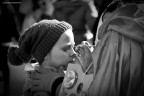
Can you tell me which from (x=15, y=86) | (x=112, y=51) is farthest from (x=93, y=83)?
(x=15, y=86)

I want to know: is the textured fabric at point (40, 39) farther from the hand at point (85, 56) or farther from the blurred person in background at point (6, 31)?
the blurred person in background at point (6, 31)

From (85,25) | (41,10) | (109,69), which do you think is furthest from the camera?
(41,10)

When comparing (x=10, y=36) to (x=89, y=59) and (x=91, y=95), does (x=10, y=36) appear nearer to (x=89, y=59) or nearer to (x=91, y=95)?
(x=89, y=59)

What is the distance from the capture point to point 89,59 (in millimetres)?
1586

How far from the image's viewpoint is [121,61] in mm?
1306

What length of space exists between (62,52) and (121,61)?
2.45 ft

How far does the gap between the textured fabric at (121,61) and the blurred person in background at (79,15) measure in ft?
6.30

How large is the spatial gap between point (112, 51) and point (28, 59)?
954mm

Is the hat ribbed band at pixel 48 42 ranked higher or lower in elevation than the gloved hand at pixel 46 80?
higher

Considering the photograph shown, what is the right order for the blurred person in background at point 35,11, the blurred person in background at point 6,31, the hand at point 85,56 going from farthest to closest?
the blurred person in background at point 35,11 → the blurred person in background at point 6,31 → the hand at point 85,56

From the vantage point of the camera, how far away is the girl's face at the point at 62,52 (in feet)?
6.48

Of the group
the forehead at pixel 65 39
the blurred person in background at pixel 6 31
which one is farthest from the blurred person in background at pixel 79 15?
the forehead at pixel 65 39

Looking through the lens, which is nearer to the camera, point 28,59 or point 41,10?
point 28,59

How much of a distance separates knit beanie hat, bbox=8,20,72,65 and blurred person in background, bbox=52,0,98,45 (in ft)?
4.25
